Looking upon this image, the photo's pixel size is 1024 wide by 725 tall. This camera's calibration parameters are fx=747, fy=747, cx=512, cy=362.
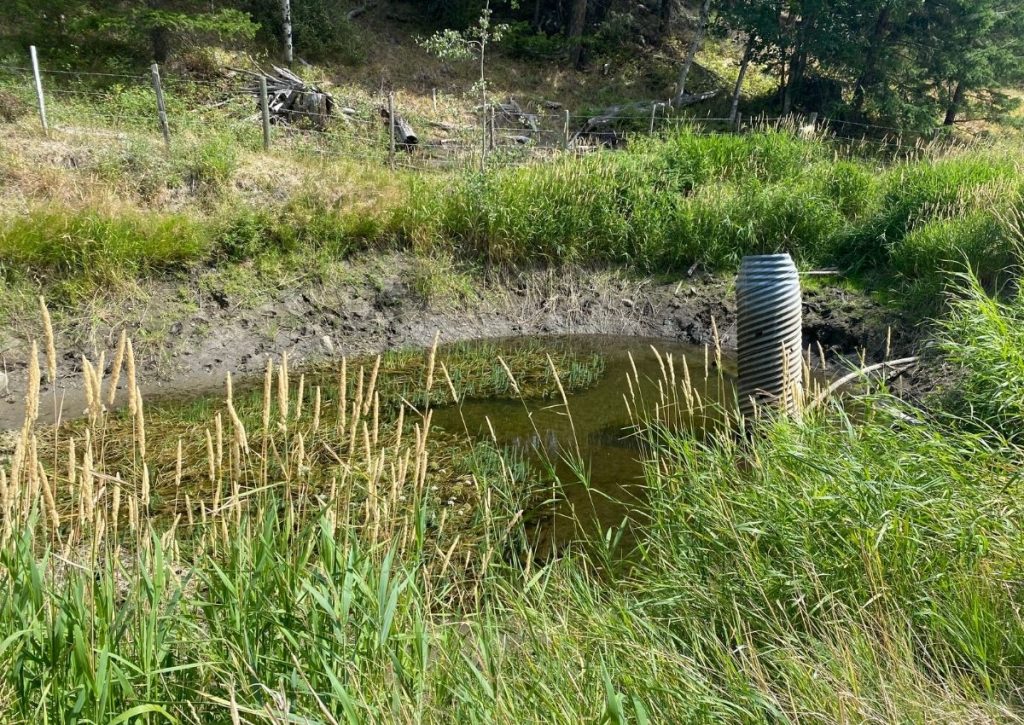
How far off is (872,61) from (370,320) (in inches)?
698

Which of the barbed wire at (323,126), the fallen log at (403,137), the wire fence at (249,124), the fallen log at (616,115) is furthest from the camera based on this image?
the fallen log at (616,115)

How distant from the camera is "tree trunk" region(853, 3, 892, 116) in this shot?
20.3 meters

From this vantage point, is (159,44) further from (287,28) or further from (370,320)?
(370,320)

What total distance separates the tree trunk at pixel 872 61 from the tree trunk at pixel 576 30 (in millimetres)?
8672

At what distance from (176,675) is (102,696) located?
38 cm

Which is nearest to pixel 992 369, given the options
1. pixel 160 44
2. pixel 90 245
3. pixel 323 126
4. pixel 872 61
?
pixel 90 245

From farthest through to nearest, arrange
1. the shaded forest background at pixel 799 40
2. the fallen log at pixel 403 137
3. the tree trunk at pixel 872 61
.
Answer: the tree trunk at pixel 872 61
the shaded forest background at pixel 799 40
the fallen log at pixel 403 137

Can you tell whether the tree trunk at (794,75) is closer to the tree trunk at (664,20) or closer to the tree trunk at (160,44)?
the tree trunk at (664,20)

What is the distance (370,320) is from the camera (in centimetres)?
948

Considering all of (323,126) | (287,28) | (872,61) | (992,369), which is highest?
(287,28)

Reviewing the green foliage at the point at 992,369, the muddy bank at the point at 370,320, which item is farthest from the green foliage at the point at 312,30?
the green foliage at the point at 992,369

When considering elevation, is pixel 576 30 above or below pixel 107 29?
above

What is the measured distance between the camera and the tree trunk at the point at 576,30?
2441 centimetres

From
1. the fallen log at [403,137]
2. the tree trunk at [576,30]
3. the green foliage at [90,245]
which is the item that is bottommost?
the green foliage at [90,245]
